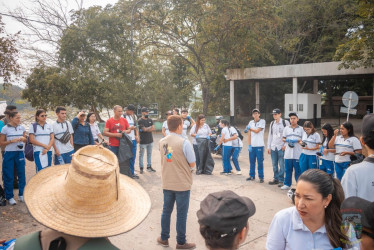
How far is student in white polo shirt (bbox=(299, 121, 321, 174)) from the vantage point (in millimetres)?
6797

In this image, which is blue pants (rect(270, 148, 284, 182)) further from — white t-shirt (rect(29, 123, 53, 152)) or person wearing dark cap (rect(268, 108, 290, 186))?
white t-shirt (rect(29, 123, 53, 152))

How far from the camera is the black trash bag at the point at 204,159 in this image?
9234 millimetres

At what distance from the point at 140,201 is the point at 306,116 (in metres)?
21.3

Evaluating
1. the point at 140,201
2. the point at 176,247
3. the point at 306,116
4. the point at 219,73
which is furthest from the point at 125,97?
the point at 140,201

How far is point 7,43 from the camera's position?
25.8 ft

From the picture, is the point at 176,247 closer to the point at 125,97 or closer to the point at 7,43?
the point at 7,43

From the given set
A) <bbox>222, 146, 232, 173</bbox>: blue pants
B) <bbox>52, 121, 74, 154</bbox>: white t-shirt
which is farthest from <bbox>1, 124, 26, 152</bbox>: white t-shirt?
<bbox>222, 146, 232, 173</bbox>: blue pants

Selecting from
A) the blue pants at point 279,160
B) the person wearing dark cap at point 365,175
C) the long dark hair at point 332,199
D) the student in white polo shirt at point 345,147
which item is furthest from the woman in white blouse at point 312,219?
the blue pants at point 279,160

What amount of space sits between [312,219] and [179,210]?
2438 millimetres

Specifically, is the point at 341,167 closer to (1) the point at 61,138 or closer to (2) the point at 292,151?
(2) the point at 292,151

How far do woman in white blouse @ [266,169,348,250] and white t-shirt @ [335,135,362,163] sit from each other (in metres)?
4.45

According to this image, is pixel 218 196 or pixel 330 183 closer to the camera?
pixel 218 196

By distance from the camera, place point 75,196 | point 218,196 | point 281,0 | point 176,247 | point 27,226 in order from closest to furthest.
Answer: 1. point 218,196
2. point 75,196
3. point 176,247
4. point 27,226
5. point 281,0

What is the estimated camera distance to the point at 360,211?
170cm
